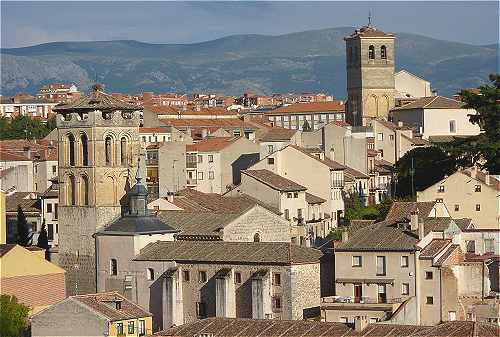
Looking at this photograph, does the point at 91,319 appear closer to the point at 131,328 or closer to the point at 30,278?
the point at 131,328

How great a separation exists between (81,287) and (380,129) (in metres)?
34.6

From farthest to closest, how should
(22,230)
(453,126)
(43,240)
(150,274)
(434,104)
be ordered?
(434,104)
(453,126)
(22,230)
(43,240)
(150,274)

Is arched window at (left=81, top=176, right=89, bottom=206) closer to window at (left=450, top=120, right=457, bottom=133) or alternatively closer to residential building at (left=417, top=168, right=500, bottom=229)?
residential building at (left=417, top=168, right=500, bottom=229)

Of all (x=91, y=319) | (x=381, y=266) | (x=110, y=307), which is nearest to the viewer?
(x=91, y=319)

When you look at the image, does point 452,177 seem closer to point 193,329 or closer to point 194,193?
point 194,193

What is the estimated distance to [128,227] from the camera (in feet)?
206

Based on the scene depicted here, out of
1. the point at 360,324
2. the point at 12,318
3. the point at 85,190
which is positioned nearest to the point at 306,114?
the point at 85,190

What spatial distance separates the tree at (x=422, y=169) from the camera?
7719 centimetres

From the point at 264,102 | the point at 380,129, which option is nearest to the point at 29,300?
the point at 380,129

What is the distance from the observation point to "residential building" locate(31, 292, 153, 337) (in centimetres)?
5147

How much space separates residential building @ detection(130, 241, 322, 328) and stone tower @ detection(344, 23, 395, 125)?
53751 mm

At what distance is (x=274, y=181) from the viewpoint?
255 ft

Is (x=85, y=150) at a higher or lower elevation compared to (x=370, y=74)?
lower

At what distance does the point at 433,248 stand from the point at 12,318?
12.6 metres
